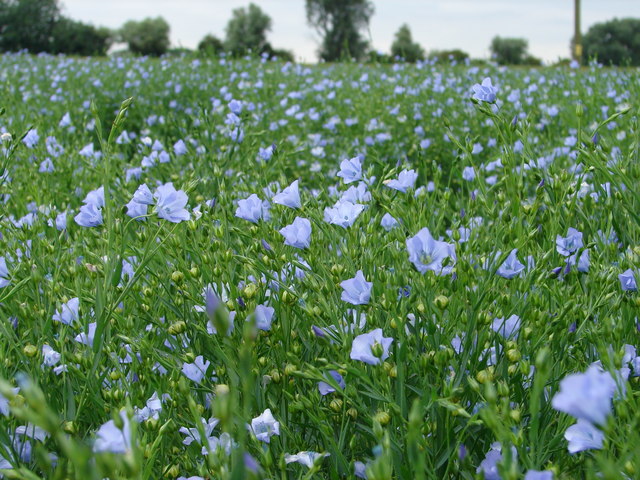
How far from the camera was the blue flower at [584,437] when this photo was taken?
1133 mm

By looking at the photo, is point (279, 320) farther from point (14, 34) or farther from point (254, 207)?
point (14, 34)

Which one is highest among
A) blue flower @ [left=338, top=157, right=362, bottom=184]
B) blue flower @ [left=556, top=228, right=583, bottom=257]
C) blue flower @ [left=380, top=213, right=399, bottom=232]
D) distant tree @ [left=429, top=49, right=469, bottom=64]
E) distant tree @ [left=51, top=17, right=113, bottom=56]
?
distant tree @ [left=51, top=17, right=113, bottom=56]

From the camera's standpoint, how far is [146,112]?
6762 millimetres

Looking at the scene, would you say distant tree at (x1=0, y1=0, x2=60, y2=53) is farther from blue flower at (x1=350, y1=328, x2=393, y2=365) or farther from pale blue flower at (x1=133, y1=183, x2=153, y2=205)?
blue flower at (x1=350, y1=328, x2=393, y2=365)

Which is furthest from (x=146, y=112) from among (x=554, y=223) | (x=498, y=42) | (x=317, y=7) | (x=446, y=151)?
(x=498, y=42)

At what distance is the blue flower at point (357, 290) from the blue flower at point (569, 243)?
0.71 m

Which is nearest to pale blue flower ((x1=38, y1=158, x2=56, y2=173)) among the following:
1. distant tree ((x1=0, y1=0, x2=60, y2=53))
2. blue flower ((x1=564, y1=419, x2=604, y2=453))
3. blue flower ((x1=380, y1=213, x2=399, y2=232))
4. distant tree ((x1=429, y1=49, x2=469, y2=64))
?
blue flower ((x1=380, y1=213, x2=399, y2=232))

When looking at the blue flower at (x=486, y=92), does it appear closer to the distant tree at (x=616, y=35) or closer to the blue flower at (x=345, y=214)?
the blue flower at (x=345, y=214)

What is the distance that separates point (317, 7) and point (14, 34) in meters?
22.7

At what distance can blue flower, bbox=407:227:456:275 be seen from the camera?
1.47m

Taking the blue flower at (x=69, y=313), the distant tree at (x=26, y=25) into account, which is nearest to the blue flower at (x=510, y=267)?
the blue flower at (x=69, y=313)

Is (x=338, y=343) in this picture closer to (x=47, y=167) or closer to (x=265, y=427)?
(x=265, y=427)

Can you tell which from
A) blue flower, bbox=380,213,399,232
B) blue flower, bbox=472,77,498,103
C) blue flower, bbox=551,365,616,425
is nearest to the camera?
blue flower, bbox=551,365,616,425

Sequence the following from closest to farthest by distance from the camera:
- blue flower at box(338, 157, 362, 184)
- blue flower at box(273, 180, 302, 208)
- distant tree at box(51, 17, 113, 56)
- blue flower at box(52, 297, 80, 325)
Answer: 1. blue flower at box(52, 297, 80, 325)
2. blue flower at box(273, 180, 302, 208)
3. blue flower at box(338, 157, 362, 184)
4. distant tree at box(51, 17, 113, 56)
